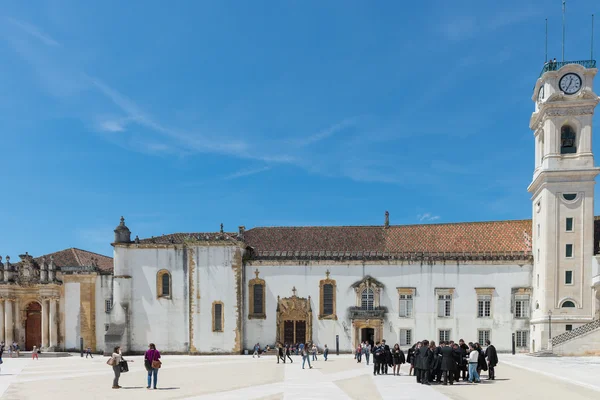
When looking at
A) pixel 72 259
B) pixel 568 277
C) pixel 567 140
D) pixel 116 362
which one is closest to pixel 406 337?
pixel 568 277

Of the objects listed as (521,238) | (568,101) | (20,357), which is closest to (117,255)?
(20,357)

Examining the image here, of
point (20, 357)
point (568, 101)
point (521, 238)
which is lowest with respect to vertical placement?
point (20, 357)

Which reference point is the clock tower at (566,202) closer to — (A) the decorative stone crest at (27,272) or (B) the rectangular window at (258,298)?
(B) the rectangular window at (258,298)

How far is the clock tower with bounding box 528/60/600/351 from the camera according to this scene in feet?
109

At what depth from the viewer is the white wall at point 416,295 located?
121ft

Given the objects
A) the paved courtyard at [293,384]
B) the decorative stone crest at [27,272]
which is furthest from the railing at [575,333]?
the decorative stone crest at [27,272]

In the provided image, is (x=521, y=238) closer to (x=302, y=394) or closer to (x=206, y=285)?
(x=206, y=285)

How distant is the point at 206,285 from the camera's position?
38.1m

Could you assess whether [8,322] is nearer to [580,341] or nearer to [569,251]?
[580,341]

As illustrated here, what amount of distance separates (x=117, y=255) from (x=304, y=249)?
50.1ft

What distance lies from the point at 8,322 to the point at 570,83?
48509 mm

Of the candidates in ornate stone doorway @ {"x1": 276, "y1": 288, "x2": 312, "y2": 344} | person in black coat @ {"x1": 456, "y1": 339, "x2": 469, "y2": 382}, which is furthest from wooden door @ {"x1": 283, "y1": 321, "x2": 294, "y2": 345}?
person in black coat @ {"x1": 456, "y1": 339, "x2": 469, "y2": 382}

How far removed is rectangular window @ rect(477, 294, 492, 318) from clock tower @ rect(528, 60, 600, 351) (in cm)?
328

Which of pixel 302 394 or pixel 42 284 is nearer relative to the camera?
pixel 302 394
